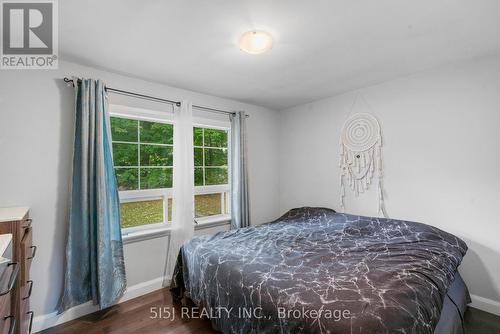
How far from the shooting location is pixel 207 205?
10.6 feet

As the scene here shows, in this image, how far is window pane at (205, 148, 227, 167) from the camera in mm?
3229

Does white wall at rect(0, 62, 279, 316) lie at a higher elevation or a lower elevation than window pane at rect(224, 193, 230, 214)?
higher

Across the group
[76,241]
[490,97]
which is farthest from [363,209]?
[76,241]

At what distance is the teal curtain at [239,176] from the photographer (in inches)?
A: 127

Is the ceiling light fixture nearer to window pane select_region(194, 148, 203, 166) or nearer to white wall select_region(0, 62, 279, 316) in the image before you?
white wall select_region(0, 62, 279, 316)

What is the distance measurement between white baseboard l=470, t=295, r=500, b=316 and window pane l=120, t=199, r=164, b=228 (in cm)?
317

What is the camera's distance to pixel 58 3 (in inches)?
56.3

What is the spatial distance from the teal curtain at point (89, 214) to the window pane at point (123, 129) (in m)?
0.31

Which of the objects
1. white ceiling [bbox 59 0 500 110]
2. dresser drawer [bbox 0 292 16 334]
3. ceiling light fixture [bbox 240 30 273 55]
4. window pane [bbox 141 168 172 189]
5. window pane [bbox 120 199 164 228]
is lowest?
dresser drawer [bbox 0 292 16 334]

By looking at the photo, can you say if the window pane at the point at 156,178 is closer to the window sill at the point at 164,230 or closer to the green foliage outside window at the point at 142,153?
the green foliage outside window at the point at 142,153

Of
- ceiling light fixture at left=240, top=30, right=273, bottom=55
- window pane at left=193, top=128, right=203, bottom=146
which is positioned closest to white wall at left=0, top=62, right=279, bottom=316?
window pane at left=193, top=128, right=203, bottom=146

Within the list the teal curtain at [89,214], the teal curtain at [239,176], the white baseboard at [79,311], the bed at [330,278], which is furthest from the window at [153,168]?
the bed at [330,278]

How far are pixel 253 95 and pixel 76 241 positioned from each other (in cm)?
246
